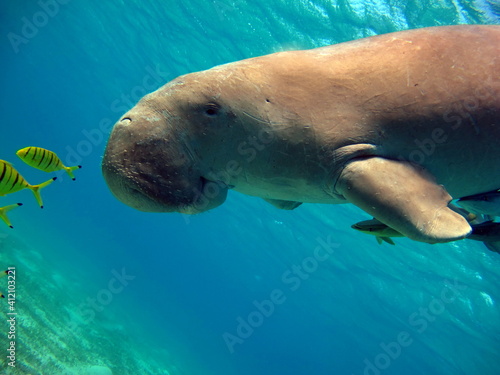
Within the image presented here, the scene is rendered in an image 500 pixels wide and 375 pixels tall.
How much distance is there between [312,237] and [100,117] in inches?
1640

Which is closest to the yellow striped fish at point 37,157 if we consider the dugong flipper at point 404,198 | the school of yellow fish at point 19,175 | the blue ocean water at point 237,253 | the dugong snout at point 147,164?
the school of yellow fish at point 19,175

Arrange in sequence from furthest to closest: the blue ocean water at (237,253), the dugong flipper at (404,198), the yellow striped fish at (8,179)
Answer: the blue ocean water at (237,253) < the yellow striped fish at (8,179) < the dugong flipper at (404,198)

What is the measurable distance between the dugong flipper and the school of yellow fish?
124 inches

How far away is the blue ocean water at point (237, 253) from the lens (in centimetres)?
1250

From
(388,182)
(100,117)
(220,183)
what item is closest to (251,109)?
(220,183)

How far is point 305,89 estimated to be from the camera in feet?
6.55

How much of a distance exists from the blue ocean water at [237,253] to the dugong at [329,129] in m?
3.51

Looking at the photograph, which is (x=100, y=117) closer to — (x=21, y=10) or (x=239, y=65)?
(x=21, y=10)

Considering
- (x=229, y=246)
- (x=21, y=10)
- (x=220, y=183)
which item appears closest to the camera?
(x=220, y=183)

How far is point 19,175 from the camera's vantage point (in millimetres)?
3459

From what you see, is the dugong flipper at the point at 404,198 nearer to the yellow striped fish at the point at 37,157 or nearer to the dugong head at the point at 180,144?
the dugong head at the point at 180,144

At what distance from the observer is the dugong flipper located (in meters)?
1.63

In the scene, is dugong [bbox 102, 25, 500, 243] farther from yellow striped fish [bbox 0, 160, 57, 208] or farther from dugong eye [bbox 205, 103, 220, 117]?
yellow striped fish [bbox 0, 160, 57, 208]

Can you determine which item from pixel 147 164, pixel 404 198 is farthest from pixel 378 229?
pixel 147 164
